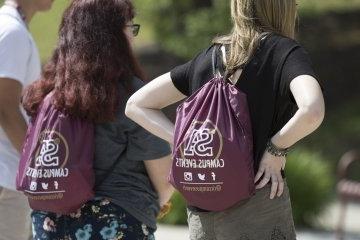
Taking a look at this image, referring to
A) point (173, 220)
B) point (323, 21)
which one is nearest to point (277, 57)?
point (173, 220)

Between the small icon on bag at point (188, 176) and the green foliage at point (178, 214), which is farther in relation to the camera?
the green foliage at point (178, 214)

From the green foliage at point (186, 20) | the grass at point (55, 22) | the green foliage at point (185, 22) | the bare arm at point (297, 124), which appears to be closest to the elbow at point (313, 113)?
the bare arm at point (297, 124)

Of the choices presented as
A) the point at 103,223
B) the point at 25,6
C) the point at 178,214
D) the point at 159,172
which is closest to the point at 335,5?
the point at 178,214

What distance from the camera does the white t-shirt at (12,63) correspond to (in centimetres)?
422

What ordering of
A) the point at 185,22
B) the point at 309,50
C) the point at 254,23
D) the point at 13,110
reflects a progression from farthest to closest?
the point at 309,50, the point at 185,22, the point at 13,110, the point at 254,23

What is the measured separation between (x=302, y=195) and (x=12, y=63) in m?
5.86

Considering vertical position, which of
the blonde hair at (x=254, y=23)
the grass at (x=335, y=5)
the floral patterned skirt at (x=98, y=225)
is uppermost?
the blonde hair at (x=254, y=23)

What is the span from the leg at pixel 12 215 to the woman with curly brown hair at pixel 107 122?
452mm

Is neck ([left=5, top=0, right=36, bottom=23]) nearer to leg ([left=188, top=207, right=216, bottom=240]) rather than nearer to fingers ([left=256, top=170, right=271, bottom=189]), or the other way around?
leg ([left=188, top=207, right=216, bottom=240])

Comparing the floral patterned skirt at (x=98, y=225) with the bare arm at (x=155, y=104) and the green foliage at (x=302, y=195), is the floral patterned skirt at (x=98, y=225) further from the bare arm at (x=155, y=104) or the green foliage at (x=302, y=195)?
the green foliage at (x=302, y=195)

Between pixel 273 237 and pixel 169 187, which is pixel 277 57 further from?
pixel 169 187

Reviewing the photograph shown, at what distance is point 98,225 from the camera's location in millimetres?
3715

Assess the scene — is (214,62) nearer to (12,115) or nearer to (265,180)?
(265,180)

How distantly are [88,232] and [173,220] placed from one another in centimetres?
591
